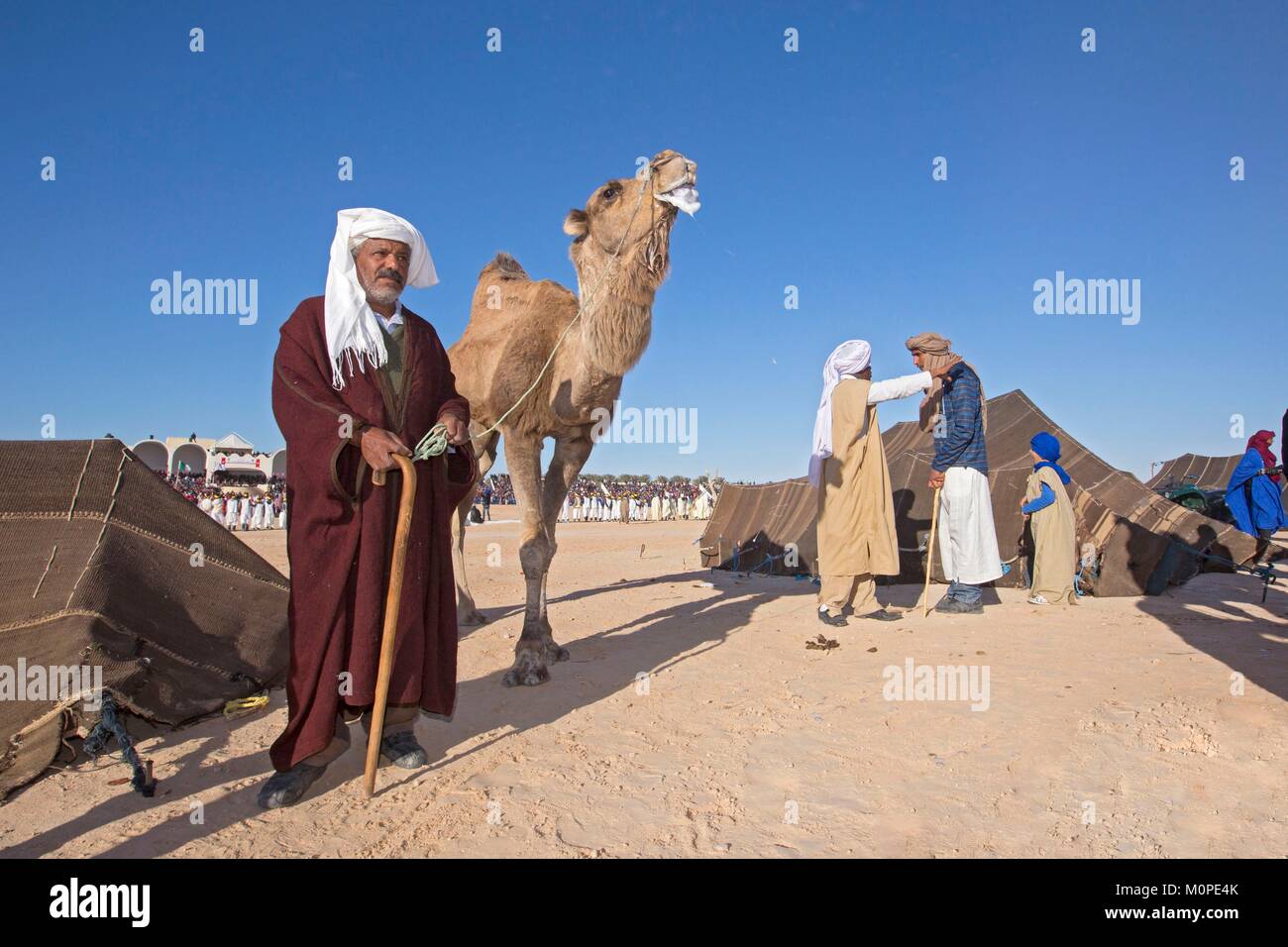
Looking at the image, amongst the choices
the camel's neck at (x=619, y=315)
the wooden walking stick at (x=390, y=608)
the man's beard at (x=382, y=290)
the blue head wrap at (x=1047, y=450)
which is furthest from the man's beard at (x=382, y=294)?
the blue head wrap at (x=1047, y=450)

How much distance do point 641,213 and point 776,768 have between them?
11.4 ft

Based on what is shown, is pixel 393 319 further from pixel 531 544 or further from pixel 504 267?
pixel 504 267

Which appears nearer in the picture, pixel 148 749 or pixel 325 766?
pixel 325 766

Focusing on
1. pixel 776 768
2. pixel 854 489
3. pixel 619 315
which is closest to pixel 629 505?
pixel 854 489

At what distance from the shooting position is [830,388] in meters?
7.53

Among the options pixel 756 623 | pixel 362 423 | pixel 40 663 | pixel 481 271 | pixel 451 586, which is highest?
pixel 481 271

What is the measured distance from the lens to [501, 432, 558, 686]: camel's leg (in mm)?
4879

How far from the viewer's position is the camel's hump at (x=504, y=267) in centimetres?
673

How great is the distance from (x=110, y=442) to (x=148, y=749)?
1848 mm

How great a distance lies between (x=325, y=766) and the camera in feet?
10.4

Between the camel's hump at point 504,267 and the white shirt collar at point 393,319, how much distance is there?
321 centimetres
